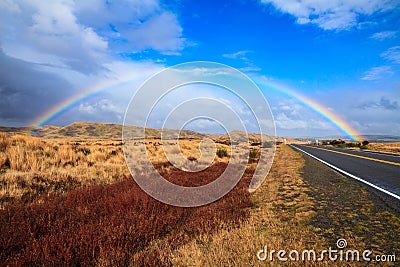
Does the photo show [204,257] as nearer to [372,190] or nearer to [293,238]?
[293,238]

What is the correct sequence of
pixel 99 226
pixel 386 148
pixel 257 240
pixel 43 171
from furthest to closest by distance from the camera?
pixel 386 148 → pixel 43 171 → pixel 99 226 → pixel 257 240

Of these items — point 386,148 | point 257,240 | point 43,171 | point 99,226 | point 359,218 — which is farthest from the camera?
point 386,148

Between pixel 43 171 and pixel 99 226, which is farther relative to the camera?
pixel 43 171

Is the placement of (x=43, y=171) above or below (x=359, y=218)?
Result: above

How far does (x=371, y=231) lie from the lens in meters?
4.17

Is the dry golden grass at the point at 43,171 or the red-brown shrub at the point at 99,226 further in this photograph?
the dry golden grass at the point at 43,171

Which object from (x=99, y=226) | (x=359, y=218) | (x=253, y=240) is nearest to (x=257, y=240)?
(x=253, y=240)

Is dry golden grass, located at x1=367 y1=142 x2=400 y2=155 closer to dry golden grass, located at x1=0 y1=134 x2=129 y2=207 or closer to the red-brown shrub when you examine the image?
the red-brown shrub

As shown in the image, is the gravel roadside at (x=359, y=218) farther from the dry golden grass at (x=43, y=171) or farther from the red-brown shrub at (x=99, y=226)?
the dry golden grass at (x=43, y=171)

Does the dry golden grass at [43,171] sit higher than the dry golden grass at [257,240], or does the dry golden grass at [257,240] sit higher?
the dry golden grass at [43,171]

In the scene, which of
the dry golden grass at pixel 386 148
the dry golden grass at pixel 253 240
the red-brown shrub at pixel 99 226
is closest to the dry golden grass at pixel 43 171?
the red-brown shrub at pixel 99 226

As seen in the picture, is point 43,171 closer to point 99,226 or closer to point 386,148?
point 99,226

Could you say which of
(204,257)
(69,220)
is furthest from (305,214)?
(69,220)

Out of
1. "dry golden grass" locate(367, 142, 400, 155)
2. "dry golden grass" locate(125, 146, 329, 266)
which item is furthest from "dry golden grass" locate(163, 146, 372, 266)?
"dry golden grass" locate(367, 142, 400, 155)
